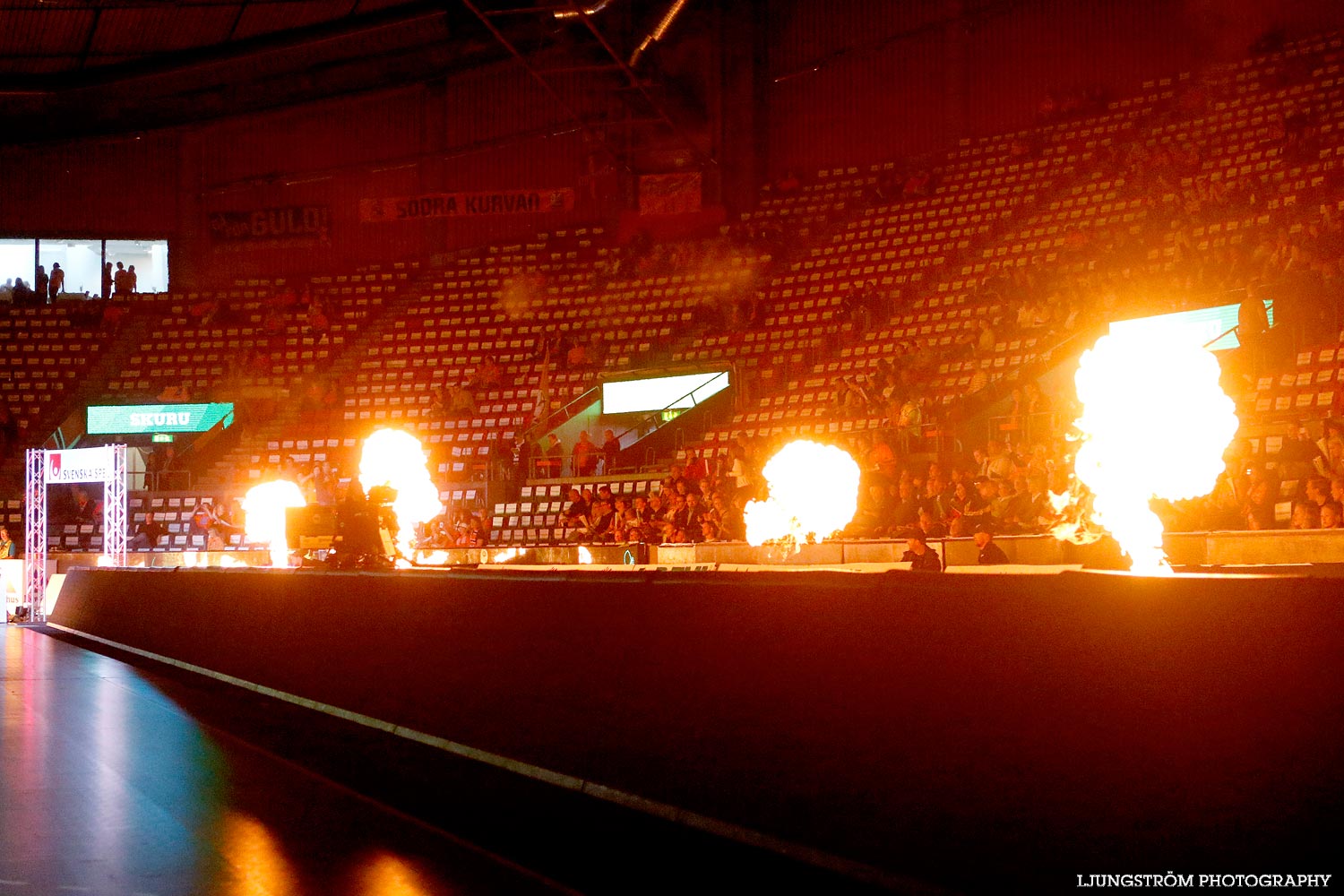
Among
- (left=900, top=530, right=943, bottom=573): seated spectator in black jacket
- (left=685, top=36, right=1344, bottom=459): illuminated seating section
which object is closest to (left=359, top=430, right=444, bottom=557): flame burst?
(left=685, top=36, right=1344, bottom=459): illuminated seating section

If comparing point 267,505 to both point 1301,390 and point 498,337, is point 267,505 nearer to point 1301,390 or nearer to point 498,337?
point 498,337

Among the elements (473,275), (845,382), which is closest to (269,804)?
(845,382)

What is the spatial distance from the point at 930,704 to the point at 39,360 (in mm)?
29965

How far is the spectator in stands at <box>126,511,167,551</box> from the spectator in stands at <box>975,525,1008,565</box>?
16.2 metres

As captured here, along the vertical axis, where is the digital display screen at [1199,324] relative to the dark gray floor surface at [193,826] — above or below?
above

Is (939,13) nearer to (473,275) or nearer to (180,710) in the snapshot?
(473,275)

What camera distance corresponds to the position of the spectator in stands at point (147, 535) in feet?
78.0

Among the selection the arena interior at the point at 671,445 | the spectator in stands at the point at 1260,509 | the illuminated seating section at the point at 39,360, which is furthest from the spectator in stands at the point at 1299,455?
the illuminated seating section at the point at 39,360

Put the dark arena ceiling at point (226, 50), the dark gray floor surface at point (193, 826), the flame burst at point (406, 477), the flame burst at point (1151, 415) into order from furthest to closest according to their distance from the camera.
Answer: the dark arena ceiling at point (226, 50)
the flame burst at point (406, 477)
the flame burst at point (1151, 415)
the dark gray floor surface at point (193, 826)

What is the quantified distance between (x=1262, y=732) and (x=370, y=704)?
5590 mm

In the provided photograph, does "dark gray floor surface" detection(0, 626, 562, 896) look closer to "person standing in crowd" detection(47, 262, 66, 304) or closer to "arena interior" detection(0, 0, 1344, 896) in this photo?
"arena interior" detection(0, 0, 1344, 896)

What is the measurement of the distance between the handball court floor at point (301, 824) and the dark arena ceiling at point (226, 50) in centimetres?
1881

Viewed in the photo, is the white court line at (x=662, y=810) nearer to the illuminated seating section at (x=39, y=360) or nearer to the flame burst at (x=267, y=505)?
the flame burst at (x=267, y=505)

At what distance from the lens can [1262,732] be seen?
296 cm
